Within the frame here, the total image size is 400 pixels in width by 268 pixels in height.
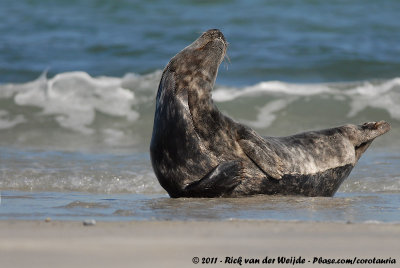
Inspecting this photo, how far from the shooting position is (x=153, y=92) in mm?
12289

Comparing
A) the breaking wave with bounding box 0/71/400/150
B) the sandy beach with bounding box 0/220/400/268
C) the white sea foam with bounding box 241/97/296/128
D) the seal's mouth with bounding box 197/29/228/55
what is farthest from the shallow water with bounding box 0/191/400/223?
the white sea foam with bounding box 241/97/296/128

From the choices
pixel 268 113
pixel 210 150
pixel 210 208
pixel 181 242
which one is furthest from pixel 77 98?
pixel 181 242

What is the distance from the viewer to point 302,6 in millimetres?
19500

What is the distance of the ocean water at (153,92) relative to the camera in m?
5.63

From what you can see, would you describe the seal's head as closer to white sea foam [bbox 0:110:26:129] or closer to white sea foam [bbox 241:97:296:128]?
white sea foam [bbox 241:97:296:128]

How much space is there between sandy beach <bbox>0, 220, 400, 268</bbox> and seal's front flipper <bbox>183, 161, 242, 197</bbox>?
1.06 m

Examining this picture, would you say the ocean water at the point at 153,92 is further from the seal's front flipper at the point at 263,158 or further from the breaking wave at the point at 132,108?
the seal's front flipper at the point at 263,158

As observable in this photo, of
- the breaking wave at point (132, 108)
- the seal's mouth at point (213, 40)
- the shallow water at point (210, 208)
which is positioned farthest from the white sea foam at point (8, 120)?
the seal's mouth at point (213, 40)

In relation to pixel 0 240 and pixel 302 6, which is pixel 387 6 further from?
pixel 0 240

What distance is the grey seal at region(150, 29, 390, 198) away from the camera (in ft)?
18.7

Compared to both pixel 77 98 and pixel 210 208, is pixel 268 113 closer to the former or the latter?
pixel 77 98

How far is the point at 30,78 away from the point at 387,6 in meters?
9.34

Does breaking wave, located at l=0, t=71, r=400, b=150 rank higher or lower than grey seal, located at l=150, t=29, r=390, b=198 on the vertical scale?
lower

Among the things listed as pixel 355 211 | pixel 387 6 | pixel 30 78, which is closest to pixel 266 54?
pixel 30 78
